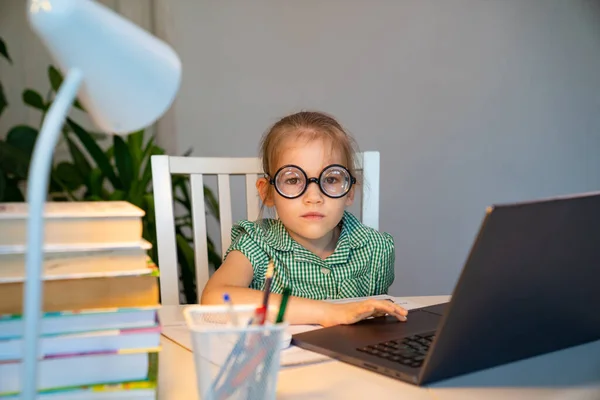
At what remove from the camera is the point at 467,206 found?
8.70 feet

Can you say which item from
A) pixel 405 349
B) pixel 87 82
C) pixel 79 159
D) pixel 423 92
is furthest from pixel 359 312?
pixel 423 92

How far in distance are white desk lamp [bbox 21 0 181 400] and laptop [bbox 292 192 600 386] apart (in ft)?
1.00

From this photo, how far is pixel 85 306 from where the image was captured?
595 millimetres

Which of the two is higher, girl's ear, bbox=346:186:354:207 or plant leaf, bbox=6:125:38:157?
plant leaf, bbox=6:125:38:157

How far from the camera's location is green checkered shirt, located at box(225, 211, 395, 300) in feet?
4.31

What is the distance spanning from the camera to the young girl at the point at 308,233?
124cm

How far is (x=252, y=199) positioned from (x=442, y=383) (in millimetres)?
831

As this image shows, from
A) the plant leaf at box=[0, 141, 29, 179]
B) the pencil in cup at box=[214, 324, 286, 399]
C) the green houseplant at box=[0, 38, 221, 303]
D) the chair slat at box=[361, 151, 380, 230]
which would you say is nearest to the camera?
the pencil in cup at box=[214, 324, 286, 399]

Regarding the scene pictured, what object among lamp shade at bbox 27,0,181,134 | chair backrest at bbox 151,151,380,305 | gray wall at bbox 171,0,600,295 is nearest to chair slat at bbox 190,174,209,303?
chair backrest at bbox 151,151,380,305

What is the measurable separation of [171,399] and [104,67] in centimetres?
38

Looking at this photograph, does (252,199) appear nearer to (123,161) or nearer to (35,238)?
(123,161)

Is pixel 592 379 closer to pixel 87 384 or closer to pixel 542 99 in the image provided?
pixel 87 384

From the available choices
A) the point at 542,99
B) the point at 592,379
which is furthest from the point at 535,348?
the point at 542,99

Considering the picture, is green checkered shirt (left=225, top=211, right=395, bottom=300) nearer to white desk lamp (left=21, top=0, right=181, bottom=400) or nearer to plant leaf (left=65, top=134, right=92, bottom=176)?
white desk lamp (left=21, top=0, right=181, bottom=400)
